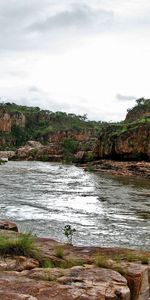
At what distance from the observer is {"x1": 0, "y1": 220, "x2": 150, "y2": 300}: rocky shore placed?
7406 mm

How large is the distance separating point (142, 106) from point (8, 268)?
9870 cm

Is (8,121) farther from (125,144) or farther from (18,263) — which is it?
(18,263)

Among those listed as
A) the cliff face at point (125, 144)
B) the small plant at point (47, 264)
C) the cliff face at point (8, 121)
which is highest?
the cliff face at point (8, 121)

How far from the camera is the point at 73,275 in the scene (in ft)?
27.8

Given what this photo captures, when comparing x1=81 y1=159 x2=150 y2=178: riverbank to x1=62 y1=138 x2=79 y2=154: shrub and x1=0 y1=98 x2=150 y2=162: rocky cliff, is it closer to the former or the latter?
x1=0 y1=98 x2=150 y2=162: rocky cliff

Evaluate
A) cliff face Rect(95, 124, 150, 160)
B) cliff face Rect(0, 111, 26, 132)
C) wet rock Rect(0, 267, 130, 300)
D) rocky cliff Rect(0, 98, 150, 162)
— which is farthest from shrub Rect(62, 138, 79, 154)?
wet rock Rect(0, 267, 130, 300)

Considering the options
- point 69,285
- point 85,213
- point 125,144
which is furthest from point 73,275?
point 125,144

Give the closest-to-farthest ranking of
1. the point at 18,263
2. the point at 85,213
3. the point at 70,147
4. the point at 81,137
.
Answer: the point at 18,263 → the point at 85,213 → the point at 70,147 → the point at 81,137

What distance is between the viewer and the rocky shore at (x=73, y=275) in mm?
7406

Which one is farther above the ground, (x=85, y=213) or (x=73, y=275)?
(x=73, y=275)

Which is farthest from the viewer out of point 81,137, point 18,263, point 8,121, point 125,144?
point 8,121

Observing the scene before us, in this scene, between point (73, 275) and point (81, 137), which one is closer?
point (73, 275)

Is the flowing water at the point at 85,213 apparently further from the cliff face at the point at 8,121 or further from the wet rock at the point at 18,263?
the cliff face at the point at 8,121

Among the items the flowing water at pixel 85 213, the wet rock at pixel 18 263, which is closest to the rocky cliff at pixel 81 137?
the flowing water at pixel 85 213
